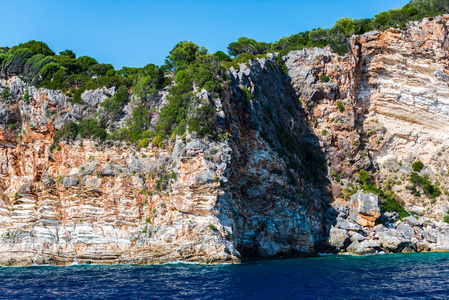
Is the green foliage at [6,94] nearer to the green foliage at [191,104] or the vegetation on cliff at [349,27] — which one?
the green foliage at [191,104]

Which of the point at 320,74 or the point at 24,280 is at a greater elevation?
the point at 320,74

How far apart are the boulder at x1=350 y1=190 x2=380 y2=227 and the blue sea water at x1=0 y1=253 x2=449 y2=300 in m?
11.9

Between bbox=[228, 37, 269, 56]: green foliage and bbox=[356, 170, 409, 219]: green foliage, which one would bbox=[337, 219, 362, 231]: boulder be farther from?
bbox=[228, 37, 269, 56]: green foliage

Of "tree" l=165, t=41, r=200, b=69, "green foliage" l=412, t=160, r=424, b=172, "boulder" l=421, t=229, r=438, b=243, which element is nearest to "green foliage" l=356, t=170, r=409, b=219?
"boulder" l=421, t=229, r=438, b=243

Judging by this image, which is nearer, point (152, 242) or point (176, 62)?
point (152, 242)

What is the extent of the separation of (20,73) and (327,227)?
42339 millimetres

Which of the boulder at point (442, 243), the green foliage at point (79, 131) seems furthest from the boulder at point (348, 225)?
the green foliage at point (79, 131)

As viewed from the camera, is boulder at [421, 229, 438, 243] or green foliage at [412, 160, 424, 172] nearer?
boulder at [421, 229, 438, 243]

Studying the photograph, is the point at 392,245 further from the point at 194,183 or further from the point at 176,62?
the point at 176,62

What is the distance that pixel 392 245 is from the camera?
4625cm

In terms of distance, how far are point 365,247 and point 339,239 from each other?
3.09 metres

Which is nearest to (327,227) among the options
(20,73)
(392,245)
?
(392,245)

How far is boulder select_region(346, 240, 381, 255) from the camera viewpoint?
44.6 meters

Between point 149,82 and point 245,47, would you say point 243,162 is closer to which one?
point 149,82
